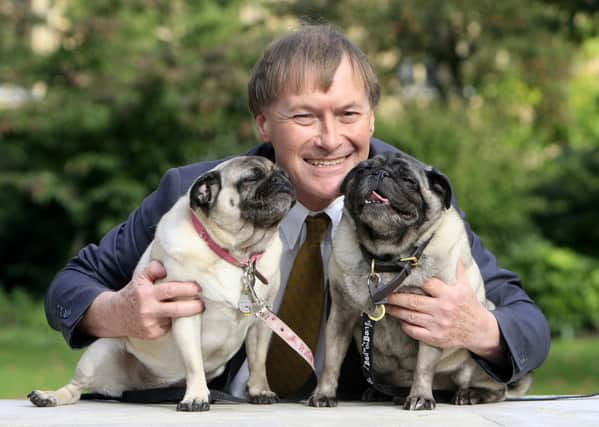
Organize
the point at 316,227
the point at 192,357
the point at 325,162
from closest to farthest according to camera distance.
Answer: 1. the point at 192,357
2. the point at 325,162
3. the point at 316,227

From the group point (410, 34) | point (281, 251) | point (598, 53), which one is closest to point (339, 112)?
point (281, 251)

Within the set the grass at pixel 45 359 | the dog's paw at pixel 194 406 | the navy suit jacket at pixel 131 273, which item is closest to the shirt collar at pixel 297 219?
the navy suit jacket at pixel 131 273

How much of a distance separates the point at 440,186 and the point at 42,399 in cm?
171

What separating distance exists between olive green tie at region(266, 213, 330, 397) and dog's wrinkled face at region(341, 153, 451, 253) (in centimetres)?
38

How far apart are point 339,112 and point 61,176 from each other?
39.1 ft

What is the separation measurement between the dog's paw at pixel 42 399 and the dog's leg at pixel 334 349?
972mm

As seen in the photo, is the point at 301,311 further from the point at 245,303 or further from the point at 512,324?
the point at 512,324

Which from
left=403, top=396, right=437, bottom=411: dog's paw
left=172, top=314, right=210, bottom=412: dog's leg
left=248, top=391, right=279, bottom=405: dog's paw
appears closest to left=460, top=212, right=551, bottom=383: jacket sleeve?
left=403, top=396, right=437, bottom=411: dog's paw

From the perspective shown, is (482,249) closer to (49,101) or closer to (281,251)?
(281,251)

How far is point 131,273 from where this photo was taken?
4.08 meters

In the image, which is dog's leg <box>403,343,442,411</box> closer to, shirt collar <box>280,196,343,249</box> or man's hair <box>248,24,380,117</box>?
shirt collar <box>280,196,343,249</box>

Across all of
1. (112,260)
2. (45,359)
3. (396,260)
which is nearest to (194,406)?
(396,260)

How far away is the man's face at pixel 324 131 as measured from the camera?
3.79 meters

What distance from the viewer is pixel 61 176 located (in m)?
15.0
